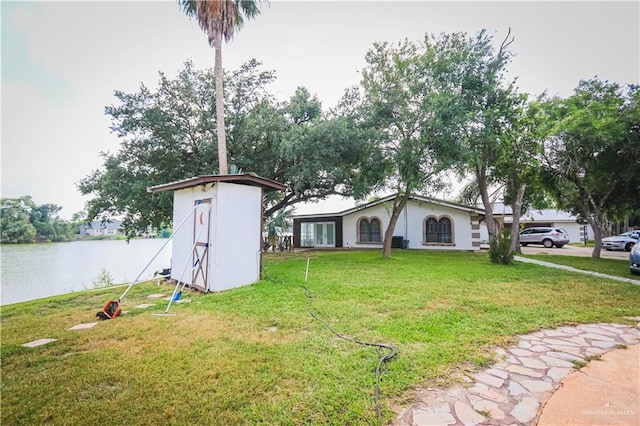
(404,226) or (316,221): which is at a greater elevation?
(316,221)

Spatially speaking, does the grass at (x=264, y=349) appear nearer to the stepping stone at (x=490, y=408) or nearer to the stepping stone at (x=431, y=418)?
the stepping stone at (x=431, y=418)

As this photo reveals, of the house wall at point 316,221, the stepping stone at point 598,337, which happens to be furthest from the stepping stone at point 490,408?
the house wall at point 316,221

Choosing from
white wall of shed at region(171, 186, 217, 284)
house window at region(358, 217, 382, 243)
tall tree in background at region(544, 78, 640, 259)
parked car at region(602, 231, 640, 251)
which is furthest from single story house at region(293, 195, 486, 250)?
white wall of shed at region(171, 186, 217, 284)

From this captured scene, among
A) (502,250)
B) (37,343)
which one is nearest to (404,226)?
(502,250)

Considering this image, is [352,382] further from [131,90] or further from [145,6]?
[131,90]

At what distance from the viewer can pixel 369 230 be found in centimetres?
1941

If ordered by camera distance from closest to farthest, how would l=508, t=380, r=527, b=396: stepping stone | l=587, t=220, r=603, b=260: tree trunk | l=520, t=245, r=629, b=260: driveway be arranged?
l=508, t=380, r=527, b=396: stepping stone < l=587, t=220, r=603, b=260: tree trunk < l=520, t=245, r=629, b=260: driveway

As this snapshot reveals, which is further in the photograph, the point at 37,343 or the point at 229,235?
the point at 229,235

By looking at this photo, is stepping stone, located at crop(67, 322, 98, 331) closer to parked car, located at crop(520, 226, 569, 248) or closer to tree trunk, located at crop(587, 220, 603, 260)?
tree trunk, located at crop(587, 220, 603, 260)

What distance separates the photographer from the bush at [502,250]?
10492mm

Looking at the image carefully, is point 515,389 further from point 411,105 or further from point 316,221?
point 316,221

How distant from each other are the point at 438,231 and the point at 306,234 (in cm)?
965

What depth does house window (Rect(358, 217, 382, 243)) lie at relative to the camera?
19078 mm

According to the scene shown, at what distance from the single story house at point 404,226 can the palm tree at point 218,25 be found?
9.48 metres
